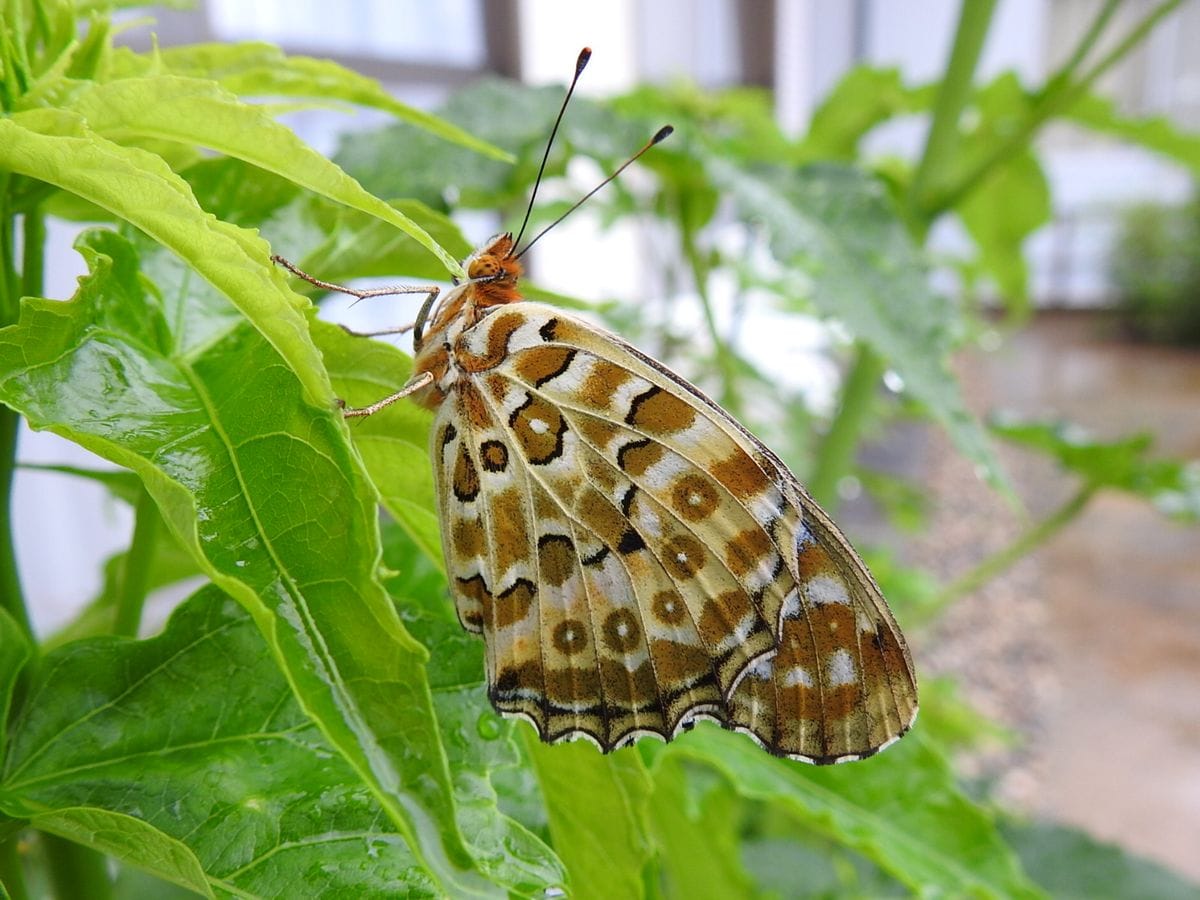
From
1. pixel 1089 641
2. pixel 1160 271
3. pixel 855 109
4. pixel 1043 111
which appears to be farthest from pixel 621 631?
pixel 1160 271

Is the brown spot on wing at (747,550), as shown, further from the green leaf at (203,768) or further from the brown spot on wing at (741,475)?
the green leaf at (203,768)

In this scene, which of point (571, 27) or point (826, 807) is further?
point (571, 27)

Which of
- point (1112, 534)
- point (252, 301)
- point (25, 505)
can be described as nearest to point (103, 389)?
point (252, 301)

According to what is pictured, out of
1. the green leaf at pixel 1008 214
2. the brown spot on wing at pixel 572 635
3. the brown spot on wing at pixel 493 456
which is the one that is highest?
the green leaf at pixel 1008 214

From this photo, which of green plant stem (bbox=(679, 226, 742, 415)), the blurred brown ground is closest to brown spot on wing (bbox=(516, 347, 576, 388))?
green plant stem (bbox=(679, 226, 742, 415))

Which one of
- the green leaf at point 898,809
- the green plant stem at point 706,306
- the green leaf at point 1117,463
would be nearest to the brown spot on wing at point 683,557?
the green leaf at point 898,809

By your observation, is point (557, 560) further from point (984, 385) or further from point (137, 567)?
point (984, 385)

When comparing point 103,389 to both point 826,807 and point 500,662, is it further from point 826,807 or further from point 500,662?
point 826,807
